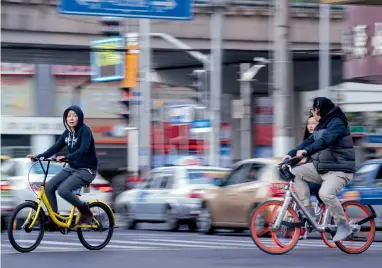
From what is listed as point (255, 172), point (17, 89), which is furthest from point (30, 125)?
point (255, 172)

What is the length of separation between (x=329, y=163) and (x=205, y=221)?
7.72 metres

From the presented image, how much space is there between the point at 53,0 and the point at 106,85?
17.3 meters

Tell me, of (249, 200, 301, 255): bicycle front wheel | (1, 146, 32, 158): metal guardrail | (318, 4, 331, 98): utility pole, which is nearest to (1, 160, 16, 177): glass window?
(249, 200, 301, 255): bicycle front wheel

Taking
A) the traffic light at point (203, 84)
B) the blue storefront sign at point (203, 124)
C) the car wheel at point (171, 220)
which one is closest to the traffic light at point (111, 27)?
the traffic light at point (203, 84)

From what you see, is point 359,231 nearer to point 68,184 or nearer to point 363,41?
point 68,184

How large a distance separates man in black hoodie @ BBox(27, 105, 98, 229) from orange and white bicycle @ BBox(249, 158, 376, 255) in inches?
75.9

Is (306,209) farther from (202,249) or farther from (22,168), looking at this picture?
(22,168)

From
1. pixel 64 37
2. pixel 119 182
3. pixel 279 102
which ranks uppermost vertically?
pixel 64 37

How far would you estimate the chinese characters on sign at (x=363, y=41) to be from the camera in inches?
1024

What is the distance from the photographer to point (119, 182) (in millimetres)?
32844

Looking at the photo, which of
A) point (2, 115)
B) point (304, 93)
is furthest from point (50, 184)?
point (304, 93)

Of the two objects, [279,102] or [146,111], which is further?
[146,111]

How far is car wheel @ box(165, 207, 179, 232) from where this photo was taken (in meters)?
21.0

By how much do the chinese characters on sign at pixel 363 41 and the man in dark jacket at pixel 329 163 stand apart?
14383mm
